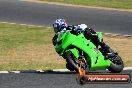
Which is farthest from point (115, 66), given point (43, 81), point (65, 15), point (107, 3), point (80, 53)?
point (107, 3)

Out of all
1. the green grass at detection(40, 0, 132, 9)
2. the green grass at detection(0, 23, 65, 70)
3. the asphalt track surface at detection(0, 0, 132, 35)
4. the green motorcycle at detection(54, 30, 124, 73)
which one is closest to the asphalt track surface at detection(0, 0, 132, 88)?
the asphalt track surface at detection(0, 0, 132, 35)

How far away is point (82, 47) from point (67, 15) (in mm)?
13520

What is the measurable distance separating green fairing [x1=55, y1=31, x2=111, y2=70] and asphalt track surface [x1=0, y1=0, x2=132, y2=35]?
9.63 m

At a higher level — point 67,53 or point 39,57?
point 67,53

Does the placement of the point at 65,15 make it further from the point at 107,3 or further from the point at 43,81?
the point at 43,81

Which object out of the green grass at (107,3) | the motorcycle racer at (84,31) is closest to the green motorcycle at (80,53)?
the motorcycle racer at (84,31)

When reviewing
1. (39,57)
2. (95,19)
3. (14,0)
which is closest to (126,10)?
(95,19)

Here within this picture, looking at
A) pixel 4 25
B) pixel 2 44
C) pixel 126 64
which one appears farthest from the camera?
pixel 4 25

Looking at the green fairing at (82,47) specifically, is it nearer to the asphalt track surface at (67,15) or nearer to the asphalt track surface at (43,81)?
the asphalt track surface at (43,81)

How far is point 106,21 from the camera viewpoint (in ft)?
78.8

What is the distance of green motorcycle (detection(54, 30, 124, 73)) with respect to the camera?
11.4 metres

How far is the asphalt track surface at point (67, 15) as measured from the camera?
22969 mm

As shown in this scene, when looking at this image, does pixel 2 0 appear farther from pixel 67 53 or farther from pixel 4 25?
pixel 67 53

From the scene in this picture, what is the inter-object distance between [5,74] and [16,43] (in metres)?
6.52
